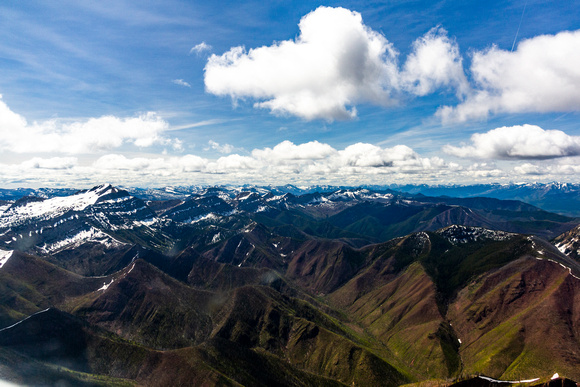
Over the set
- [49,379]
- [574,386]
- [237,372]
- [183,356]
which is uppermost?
[574,386]

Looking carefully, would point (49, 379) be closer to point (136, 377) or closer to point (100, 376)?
point (100, 376)

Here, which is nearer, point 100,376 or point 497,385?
point 497,385

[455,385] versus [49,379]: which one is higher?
[455,385]

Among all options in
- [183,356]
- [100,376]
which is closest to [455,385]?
[183,356]

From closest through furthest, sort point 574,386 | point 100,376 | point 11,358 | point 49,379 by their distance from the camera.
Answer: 1. point 574,386
2. point 49,379
3. point 11,358
4. point 100,376

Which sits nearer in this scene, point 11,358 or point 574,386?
point 574,386

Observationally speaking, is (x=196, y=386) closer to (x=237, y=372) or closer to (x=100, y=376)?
(x=237, y=372)

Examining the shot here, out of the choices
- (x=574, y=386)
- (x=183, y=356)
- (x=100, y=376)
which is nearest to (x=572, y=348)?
(x=574, y=386)

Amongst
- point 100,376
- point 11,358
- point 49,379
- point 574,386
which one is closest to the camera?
point 574,386

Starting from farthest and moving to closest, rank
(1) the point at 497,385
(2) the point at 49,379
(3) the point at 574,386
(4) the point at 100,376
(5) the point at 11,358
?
(4) the point at 100,376
(5) the point at 11,358
(2) the point at 49,379
(1) the point at 497,385
(3) the point at 574,386

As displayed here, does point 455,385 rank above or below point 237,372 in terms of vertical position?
above
